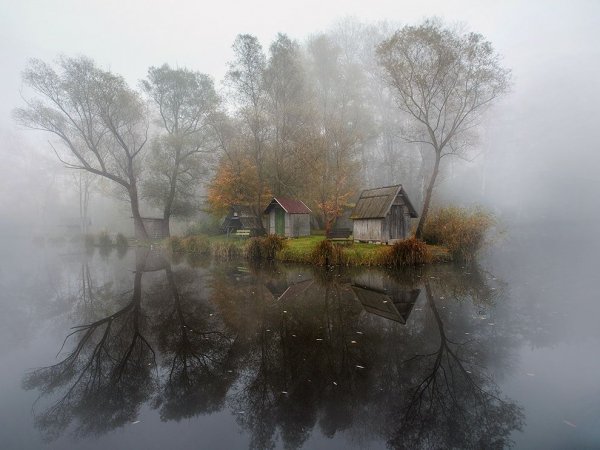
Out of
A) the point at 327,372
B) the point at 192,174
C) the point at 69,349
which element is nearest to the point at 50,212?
the point at 192,174

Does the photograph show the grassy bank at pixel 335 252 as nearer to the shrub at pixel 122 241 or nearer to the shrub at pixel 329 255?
the shrub at pixel 329 255

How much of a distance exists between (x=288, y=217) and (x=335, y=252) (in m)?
10.6

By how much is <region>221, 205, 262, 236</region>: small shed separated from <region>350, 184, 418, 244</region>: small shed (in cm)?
1113

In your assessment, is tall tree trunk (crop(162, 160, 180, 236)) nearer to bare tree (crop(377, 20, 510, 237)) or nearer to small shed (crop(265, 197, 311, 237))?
small shed (crop(265, 197, 311, 237))

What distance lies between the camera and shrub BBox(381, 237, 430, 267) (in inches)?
706

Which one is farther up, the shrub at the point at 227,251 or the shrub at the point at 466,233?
the shrub at the point at 466,233

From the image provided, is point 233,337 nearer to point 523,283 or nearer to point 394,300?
point 394,300

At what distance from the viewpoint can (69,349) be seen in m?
7.42

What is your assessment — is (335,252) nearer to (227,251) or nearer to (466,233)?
(466,233)

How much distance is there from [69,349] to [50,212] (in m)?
65.9

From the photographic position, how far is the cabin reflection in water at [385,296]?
957cm

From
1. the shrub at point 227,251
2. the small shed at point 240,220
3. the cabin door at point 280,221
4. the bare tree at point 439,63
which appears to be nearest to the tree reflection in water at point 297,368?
the shrub at point 227,251

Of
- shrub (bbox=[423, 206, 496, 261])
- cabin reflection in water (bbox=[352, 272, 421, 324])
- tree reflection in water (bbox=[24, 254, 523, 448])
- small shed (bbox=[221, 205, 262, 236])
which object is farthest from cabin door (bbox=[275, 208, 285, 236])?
tree reflection in water (bbox=[24, 254, 523, 448])

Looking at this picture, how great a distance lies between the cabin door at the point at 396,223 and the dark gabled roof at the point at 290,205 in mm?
8947
